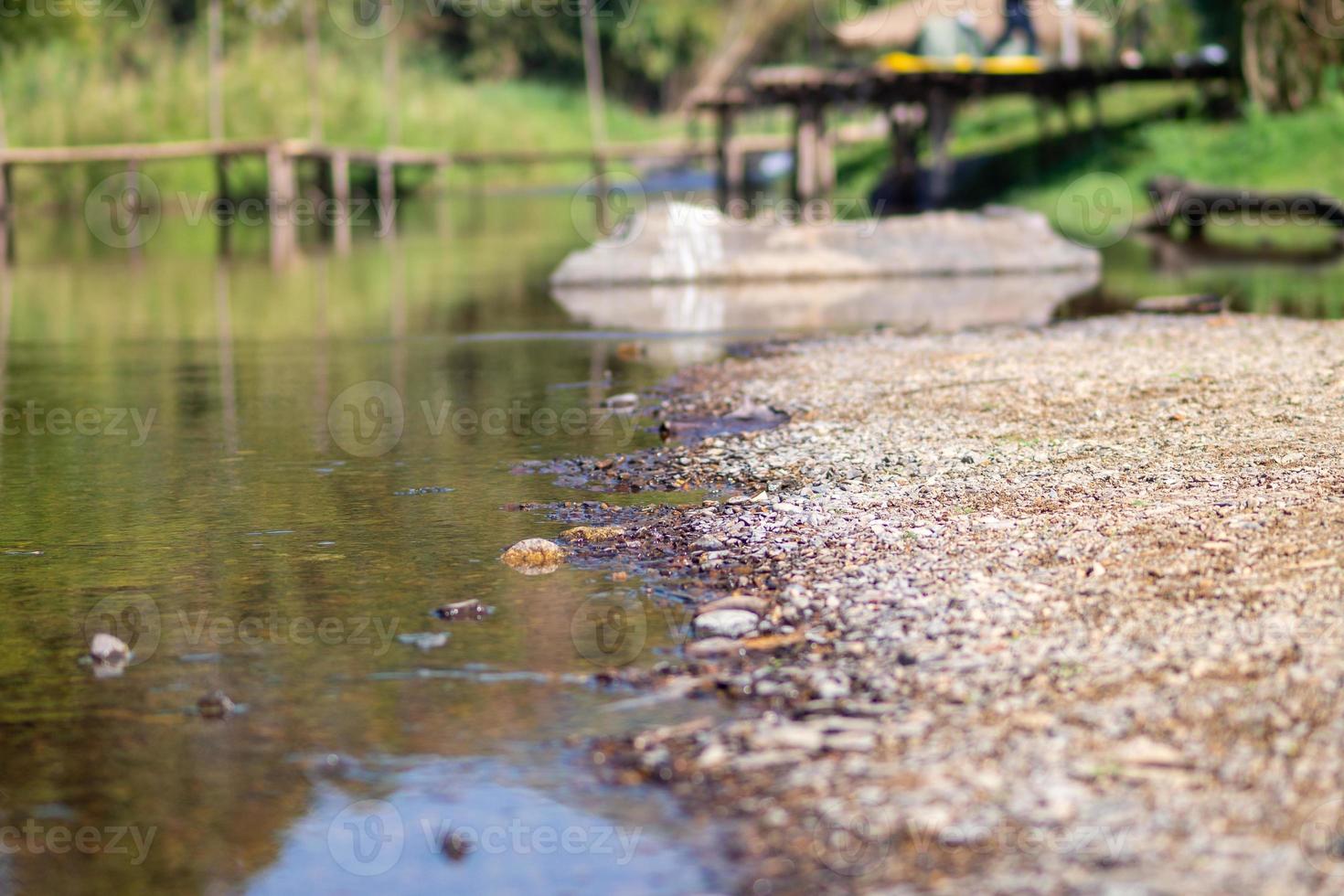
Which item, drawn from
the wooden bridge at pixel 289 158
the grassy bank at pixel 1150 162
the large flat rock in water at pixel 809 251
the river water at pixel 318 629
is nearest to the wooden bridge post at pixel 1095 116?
the grassy bank at pixel 1150 162

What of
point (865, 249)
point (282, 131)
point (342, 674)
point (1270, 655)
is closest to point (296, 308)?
point (865, 249)

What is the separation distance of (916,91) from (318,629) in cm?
2404

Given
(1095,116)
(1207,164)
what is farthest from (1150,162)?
(1095,116)

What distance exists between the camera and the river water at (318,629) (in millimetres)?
3736

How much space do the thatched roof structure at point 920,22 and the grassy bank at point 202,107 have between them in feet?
34.7

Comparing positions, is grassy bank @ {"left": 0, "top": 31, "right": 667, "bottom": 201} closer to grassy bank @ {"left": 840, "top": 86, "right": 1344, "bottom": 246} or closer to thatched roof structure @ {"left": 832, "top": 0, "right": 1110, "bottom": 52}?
thatched roof structure @ {"left": 832, "top": 0, "right": 1110, "bottom": 52}

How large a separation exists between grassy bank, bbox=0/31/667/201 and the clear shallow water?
88.5ft

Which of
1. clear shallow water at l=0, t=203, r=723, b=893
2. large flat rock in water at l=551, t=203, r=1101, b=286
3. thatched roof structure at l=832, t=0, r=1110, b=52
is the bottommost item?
clear shallow water at l=0, t=203, r=723, b=893

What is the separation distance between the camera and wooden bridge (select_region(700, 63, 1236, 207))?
2681 centimetres

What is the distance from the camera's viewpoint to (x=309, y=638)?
16.9ft

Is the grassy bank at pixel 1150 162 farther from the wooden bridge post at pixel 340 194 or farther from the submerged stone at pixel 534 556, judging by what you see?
the submerged stone at pixel 534 556

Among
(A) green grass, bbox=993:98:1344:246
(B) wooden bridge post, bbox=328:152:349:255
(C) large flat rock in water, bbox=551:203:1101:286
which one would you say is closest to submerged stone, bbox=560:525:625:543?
(C) large flat rock in water, bbox=551:203:1101:286

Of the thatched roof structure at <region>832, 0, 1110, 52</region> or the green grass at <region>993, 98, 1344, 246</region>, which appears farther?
the thatched roof structure at <region>832, 0, 1110, 52</region>

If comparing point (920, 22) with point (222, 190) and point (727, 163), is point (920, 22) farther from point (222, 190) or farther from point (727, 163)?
point (222, 190)
